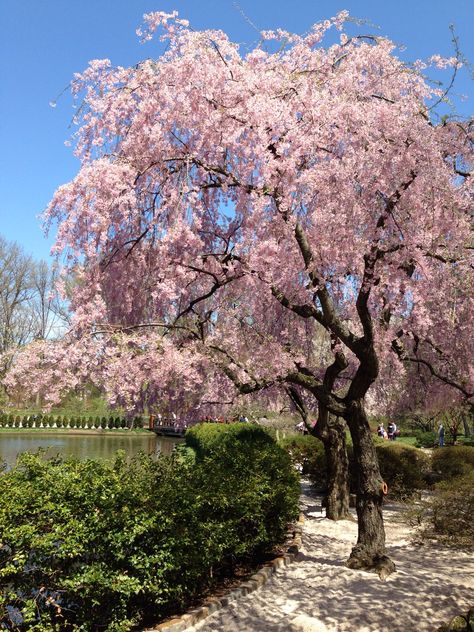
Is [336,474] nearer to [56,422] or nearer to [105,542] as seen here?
[105,542]

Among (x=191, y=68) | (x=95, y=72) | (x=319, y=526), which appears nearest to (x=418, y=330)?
(x=319, y=526)

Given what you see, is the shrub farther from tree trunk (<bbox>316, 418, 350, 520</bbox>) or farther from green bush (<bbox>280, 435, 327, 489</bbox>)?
green bush (<bbox>280, 435, 327, 489</bbox>)

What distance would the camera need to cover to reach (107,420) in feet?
150

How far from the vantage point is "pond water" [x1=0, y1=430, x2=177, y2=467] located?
2581cm

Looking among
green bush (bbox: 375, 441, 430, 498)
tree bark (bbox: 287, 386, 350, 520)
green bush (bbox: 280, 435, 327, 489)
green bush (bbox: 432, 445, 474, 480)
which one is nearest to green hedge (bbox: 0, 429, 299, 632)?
tree bark (bbox: 287, 386, 350, 520)

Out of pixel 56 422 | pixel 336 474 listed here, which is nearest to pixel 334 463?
pixel 336 474

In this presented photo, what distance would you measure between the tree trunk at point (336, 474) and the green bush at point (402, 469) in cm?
309

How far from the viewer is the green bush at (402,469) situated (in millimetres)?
13875

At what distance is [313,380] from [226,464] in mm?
1788

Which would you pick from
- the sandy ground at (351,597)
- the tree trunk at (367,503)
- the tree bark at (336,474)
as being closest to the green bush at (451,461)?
the tree bark at (336,474)

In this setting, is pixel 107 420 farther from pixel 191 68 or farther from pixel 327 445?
pixel 191 68

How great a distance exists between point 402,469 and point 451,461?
189cm

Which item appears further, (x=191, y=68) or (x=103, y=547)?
(x=191, y=68)

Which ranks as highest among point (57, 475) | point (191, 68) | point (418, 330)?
point (191, 68)
